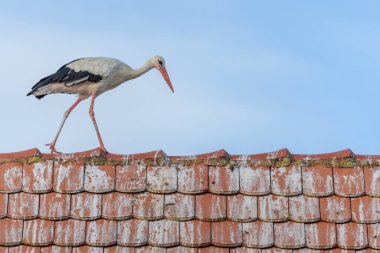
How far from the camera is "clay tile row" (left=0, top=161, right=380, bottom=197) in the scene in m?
4.15

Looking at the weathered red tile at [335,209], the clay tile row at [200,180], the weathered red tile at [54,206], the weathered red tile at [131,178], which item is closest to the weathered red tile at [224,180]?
the clay tile row at [200,180]

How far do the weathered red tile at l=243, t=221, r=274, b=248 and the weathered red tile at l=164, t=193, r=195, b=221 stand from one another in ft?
1.20

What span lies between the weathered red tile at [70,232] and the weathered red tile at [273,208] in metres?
1.16

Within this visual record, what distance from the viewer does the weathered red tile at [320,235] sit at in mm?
3992

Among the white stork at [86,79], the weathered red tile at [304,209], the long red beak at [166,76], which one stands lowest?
the weathered red tile at [304,209]

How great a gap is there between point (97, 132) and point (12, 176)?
283 cm

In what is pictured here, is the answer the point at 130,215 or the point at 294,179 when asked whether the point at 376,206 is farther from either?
the point at 130,215

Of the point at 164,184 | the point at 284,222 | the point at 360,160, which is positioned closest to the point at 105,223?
the point at 164,184

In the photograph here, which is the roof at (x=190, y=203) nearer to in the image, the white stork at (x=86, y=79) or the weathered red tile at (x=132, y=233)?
the weathered red tile at (x=132, y=233)

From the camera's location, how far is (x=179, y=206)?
4105mm

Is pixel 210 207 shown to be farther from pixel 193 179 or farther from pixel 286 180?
Result: pixel 286 180

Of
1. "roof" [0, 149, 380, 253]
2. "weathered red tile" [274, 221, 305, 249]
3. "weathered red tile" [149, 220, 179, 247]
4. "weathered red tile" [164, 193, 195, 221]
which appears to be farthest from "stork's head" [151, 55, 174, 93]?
"weathered red tile" [274, 221, 305, 249]

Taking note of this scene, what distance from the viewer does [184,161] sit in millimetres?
4254

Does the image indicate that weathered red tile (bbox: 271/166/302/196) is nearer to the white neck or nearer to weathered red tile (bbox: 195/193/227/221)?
weathered red tile (bbox: 195/193/227/221)
